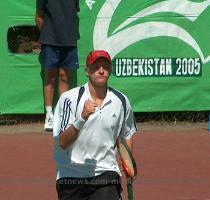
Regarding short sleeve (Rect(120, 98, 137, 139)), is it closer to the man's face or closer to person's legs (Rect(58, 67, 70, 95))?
the man's face

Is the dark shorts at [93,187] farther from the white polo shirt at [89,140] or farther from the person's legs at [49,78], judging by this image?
the person's legs at [49,78]

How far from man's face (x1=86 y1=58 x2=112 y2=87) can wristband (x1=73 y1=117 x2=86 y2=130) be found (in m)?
0.31

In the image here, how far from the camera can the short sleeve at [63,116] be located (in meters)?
4.67

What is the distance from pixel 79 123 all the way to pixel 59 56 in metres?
4.77

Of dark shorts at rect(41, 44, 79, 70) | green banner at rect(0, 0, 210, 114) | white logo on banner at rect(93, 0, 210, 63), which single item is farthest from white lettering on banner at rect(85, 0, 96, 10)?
dark shorts at rect(41, 44, 79, 70)

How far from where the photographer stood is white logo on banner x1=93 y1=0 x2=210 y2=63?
9.50 metres

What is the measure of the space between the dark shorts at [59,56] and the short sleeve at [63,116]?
442 cm

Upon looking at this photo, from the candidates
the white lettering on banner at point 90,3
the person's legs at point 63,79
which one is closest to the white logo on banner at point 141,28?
the white lettering on banner at point 90,3

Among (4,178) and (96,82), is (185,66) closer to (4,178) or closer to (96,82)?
(4,178)

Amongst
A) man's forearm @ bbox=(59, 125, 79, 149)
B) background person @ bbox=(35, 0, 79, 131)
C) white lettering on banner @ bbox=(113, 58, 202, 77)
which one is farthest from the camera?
white lettering on banner @ bbox=(113, 58, 202, 77)

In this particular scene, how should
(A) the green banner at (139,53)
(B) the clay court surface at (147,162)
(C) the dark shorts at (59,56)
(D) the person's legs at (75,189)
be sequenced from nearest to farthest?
1. (D) the person's legs at (75,189)
2. (B) the clay court surface at (147,162)
3. (C) the dark shorts at (59,56)
4. (A) the green banner at (139,53)

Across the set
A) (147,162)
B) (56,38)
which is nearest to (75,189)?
(147,162)

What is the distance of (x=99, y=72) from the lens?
4684 millimetres

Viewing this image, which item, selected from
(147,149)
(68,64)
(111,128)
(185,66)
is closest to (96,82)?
(111,128)
